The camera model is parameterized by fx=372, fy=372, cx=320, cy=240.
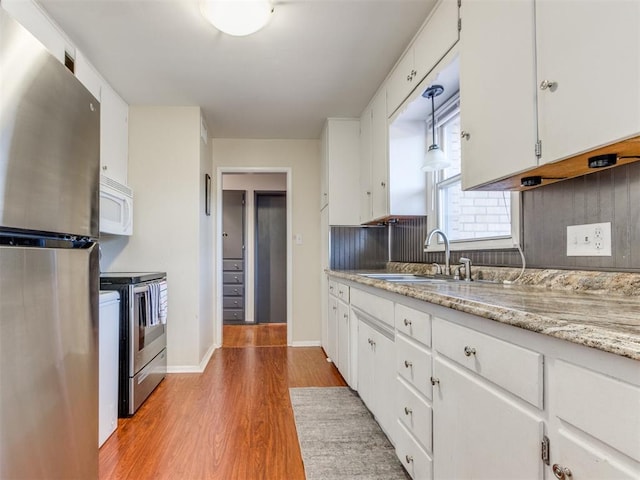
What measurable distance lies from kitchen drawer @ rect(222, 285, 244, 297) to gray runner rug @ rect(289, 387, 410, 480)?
3.10m

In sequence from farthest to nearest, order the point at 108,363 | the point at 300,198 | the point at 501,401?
the point at 300,198 < the point at 108,363 < the point at 501,401

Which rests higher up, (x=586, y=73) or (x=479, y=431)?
(x=586, y=73)

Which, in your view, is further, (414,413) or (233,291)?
(233,291)

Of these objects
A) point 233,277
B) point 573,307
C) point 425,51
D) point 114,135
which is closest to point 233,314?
point 233,277

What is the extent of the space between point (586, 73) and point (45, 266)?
159 cm

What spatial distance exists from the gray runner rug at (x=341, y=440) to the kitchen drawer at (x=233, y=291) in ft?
10.2

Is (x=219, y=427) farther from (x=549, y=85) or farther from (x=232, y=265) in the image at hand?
(x=232, y=265)

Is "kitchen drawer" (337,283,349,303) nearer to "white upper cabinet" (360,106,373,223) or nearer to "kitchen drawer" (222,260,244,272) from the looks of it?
"white upper cabinet" (360,106,373,223)

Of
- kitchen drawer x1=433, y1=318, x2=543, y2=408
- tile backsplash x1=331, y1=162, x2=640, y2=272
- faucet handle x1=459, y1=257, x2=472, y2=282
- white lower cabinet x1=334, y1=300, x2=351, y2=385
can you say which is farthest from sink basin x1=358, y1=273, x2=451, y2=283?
kitchen drawer x1=433, y1=318, x2=543, y2=408

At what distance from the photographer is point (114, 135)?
2967 mm

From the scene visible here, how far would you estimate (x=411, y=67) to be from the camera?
7.46ft

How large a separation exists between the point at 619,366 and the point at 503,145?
983 millimetres

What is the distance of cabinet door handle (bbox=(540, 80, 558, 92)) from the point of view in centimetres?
113

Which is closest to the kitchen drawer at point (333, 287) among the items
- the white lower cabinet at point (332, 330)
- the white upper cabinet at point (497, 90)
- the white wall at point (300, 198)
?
the white lower cabinet at point (332, 330)
